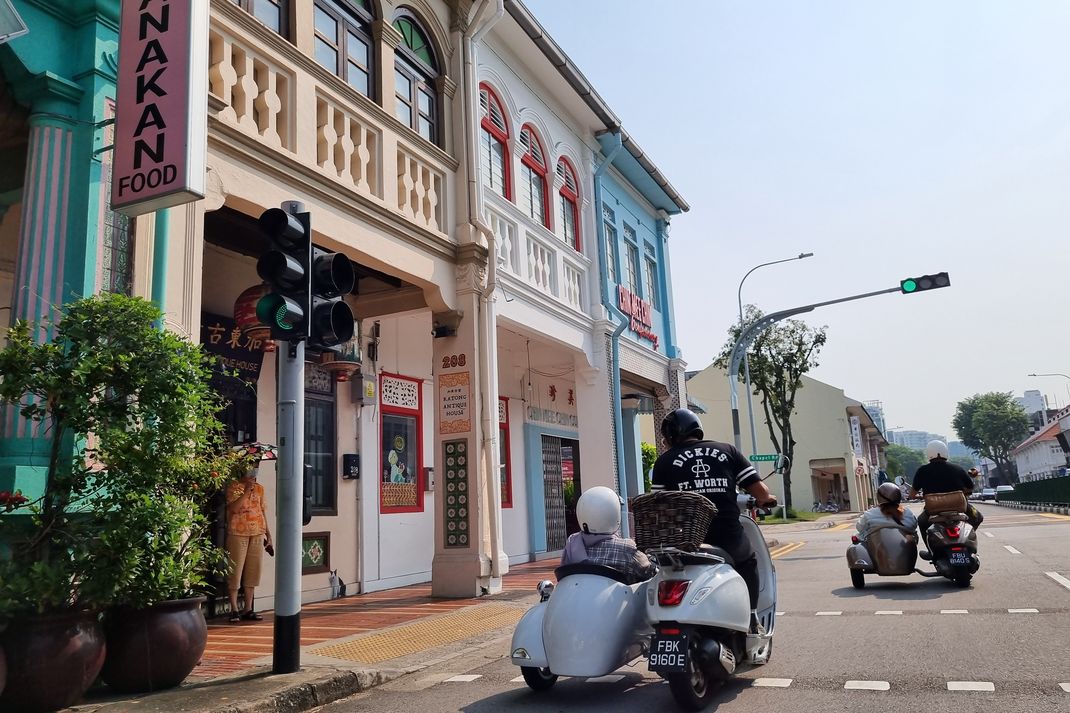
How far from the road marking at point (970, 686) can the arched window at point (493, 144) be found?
932 cm

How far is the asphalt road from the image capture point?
4738mm

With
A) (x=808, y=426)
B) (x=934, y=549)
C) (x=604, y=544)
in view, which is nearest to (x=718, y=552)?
(x=604, y=544)

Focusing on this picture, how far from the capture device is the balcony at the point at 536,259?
1266 centimetres

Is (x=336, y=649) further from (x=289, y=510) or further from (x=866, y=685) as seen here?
(x=866, y=685)

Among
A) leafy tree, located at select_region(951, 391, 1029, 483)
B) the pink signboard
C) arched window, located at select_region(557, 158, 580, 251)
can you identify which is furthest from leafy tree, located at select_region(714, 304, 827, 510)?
leafy tree, located at select_region(951, 391, 1029, 483)

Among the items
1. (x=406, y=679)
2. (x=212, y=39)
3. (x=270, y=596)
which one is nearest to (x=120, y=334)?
(x=406, y=679)

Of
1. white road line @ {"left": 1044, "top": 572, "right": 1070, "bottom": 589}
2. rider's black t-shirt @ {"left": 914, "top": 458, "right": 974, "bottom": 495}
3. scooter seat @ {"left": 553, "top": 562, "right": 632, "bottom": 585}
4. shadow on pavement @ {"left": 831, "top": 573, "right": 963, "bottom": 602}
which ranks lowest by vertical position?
shadow on pavement @ {"left": 831, "top": 573, "right": 963, "bottom": 602}

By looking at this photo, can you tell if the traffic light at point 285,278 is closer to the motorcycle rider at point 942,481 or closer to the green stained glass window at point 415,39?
the green stained glass window at point 415,39

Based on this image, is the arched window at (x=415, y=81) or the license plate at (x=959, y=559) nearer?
the license plate at (x=959, y=559)

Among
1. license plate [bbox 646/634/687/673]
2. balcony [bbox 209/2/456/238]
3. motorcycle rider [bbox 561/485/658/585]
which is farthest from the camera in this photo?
balcony [bbox 209/2/456/238]

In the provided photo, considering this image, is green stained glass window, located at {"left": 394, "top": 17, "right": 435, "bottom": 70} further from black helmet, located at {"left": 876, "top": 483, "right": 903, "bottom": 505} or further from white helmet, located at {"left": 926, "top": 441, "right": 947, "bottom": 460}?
white helmet, located at {"left": 926, "top": 441, "right": 947, "bottom": 460}

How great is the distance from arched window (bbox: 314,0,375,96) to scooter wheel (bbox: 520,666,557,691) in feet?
22.5

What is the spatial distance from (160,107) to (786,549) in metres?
15.6

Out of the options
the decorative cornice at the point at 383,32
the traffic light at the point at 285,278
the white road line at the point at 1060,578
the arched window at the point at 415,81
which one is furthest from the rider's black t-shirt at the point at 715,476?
the decorative cornice at the point at 383,32
